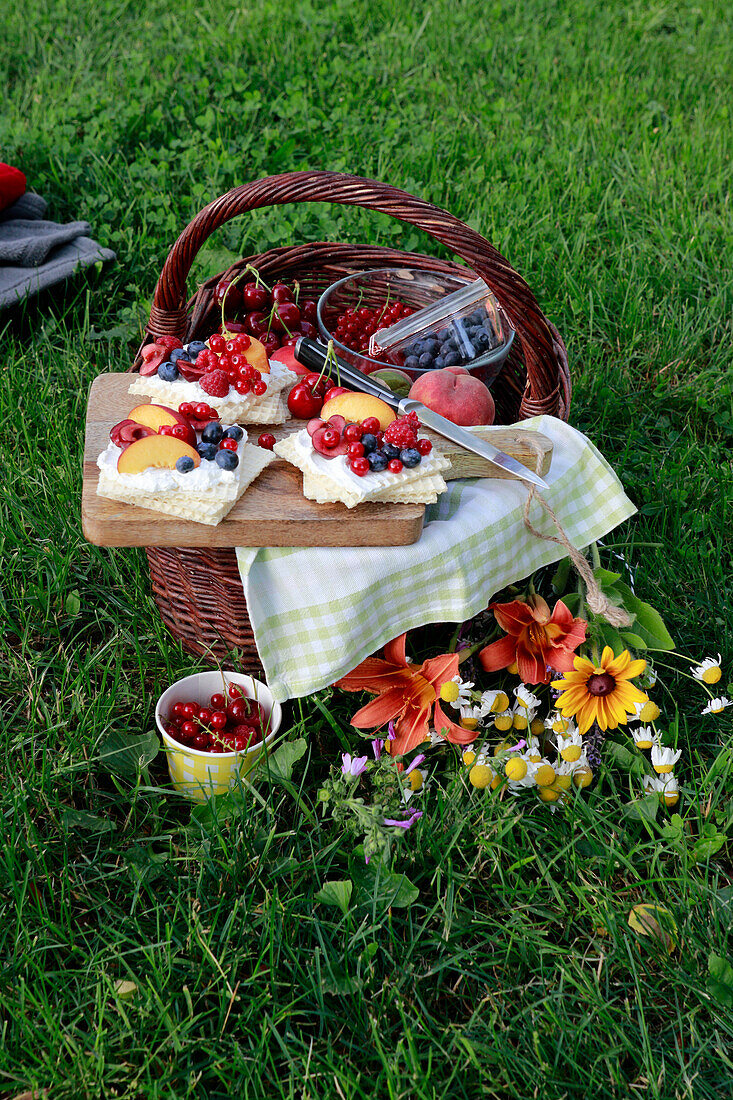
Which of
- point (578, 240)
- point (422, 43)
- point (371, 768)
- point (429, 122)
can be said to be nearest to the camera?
point (371, 768)

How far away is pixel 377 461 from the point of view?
5.77ft

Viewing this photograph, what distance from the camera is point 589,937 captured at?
1.68 m

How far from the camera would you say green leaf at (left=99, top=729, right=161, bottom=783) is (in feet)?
6.09

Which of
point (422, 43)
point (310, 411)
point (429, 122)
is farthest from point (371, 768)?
point (422, 43)

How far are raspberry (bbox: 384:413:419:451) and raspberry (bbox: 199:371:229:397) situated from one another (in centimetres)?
37

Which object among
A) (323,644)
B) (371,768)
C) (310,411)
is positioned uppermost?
(310,411)

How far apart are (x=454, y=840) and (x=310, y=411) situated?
982mm

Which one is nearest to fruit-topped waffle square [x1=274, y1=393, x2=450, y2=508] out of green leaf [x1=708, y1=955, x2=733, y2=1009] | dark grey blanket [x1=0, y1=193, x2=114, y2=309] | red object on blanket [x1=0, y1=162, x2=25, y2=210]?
green leaf [x1=708, y1=955, x2=733, y2=1009]

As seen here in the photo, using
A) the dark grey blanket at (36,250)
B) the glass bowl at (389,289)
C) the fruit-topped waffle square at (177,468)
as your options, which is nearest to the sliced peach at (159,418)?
the fruit-topped waffle square at (177,468)

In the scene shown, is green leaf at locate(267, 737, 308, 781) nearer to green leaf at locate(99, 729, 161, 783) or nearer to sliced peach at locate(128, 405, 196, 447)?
green leaf at locate(99, 729, 161, 783)

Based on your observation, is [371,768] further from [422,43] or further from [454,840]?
[422,43]

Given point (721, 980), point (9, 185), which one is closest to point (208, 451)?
point (721, 980)

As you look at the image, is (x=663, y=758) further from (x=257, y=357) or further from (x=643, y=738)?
(x=257, y=357)

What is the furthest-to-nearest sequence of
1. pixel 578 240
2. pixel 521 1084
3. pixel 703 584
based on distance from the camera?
pixel 578 240
pixel 703 584
pixel 521 1084
